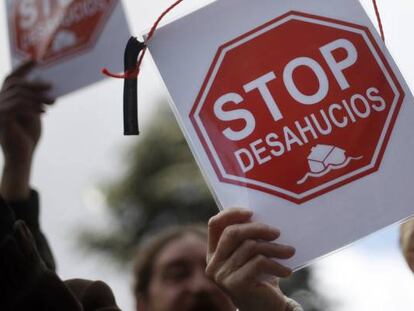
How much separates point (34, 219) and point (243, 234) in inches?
22.1

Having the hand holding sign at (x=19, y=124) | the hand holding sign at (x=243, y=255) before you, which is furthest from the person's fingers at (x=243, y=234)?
the hand holding sign at (x=19, y=124)

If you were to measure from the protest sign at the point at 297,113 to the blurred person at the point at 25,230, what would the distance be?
36 centimetres

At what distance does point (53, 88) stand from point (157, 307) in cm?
59

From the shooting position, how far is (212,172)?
3.31 ft

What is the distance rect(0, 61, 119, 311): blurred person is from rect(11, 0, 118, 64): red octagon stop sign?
10 centimetres

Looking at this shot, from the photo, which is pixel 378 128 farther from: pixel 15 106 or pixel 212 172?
pixel 15 106

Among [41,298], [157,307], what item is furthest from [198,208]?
[41,298]

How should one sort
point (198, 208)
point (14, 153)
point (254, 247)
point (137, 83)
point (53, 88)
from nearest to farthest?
point (254, 247) → point (137, 83) → point (14, 153) → point (53, 88) → point (198, 208)

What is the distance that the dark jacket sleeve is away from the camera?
4.29ft

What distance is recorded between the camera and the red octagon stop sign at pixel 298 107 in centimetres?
100

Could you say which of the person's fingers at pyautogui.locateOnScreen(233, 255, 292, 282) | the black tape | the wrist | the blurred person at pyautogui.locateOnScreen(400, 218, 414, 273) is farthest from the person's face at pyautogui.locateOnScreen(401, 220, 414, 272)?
the wrist

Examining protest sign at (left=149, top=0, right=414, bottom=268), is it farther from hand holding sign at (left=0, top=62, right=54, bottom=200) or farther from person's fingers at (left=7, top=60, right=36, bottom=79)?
person's fingers at (left=7, top=60, right=36, bottom=79)

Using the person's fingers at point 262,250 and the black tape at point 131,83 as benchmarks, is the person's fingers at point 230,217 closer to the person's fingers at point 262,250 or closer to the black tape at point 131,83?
the person's fingers at point 262,250

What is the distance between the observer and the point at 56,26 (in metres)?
1.72
